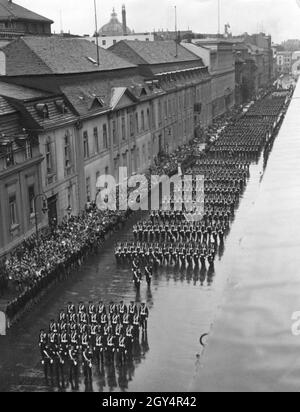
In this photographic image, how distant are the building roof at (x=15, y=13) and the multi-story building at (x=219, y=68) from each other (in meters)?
31.1

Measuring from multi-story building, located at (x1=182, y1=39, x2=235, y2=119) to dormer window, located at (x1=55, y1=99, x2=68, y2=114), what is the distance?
5736cm

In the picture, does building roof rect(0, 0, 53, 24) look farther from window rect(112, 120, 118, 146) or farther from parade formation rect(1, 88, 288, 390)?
window rect(112, 120, 118, 146)

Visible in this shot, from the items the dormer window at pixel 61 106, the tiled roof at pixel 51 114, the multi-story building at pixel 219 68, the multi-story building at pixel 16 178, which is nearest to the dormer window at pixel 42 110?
the tiled roof at pixel 51 114

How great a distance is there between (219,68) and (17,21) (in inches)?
1921

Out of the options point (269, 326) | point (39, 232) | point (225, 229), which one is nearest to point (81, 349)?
point (269, 326)

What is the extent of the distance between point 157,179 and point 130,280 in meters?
23.3

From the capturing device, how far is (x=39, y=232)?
110 feet

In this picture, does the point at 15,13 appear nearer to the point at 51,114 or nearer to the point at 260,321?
the point at 51,114

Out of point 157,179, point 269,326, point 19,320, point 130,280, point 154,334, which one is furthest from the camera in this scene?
point 157,179

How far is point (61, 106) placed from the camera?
38031 millimetres

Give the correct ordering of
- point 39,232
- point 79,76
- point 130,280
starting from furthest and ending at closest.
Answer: point 79,76 < point 39,232 < point 130,280

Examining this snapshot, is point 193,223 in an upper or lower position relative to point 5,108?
lower

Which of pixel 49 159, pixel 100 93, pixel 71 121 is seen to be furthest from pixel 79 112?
pixel 100 93
